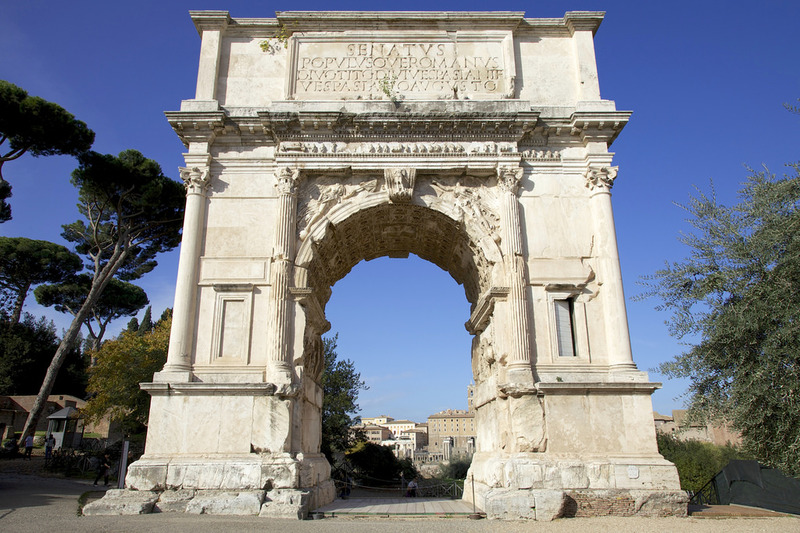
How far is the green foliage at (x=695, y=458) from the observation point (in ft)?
70.4

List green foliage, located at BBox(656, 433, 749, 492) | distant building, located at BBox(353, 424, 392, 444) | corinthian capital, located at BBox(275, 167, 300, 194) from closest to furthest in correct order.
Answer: corinthian capital, located at BBox(275, 167, 300, 194)
green foliage, located at BBox(656, 433, 749, 492)
distant building, located at BBox(353, 424, 392, 444)

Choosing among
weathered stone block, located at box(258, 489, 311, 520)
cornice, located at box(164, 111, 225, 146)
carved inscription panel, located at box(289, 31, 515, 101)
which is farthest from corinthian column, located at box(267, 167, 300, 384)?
carved inscription panel, located at box(289, 31, 515, 101)

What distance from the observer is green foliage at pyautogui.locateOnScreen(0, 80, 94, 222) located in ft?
53.9

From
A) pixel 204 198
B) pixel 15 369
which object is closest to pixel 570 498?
pixel 204 198

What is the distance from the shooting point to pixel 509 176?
10.1 m

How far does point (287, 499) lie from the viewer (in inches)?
313

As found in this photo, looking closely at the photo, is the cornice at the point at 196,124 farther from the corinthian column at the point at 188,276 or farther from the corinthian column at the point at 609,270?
the corinthian column at the point at 609,270

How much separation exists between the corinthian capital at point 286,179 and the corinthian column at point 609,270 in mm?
5493

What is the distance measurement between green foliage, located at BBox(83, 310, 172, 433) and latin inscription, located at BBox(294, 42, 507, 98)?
14.1 meters

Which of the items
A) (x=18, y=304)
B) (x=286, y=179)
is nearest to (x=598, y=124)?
(x=286, y=179)

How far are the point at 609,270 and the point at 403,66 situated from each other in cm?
572

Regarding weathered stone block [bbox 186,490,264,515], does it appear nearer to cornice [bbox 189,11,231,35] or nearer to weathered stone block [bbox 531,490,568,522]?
weathered stone block [bbox 531,490,568,522]

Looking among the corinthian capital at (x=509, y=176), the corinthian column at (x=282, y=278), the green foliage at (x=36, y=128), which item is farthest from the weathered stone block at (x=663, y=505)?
the green foliage at (x=36, y=128)

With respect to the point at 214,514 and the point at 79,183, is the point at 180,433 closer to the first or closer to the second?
the point at 214,514
